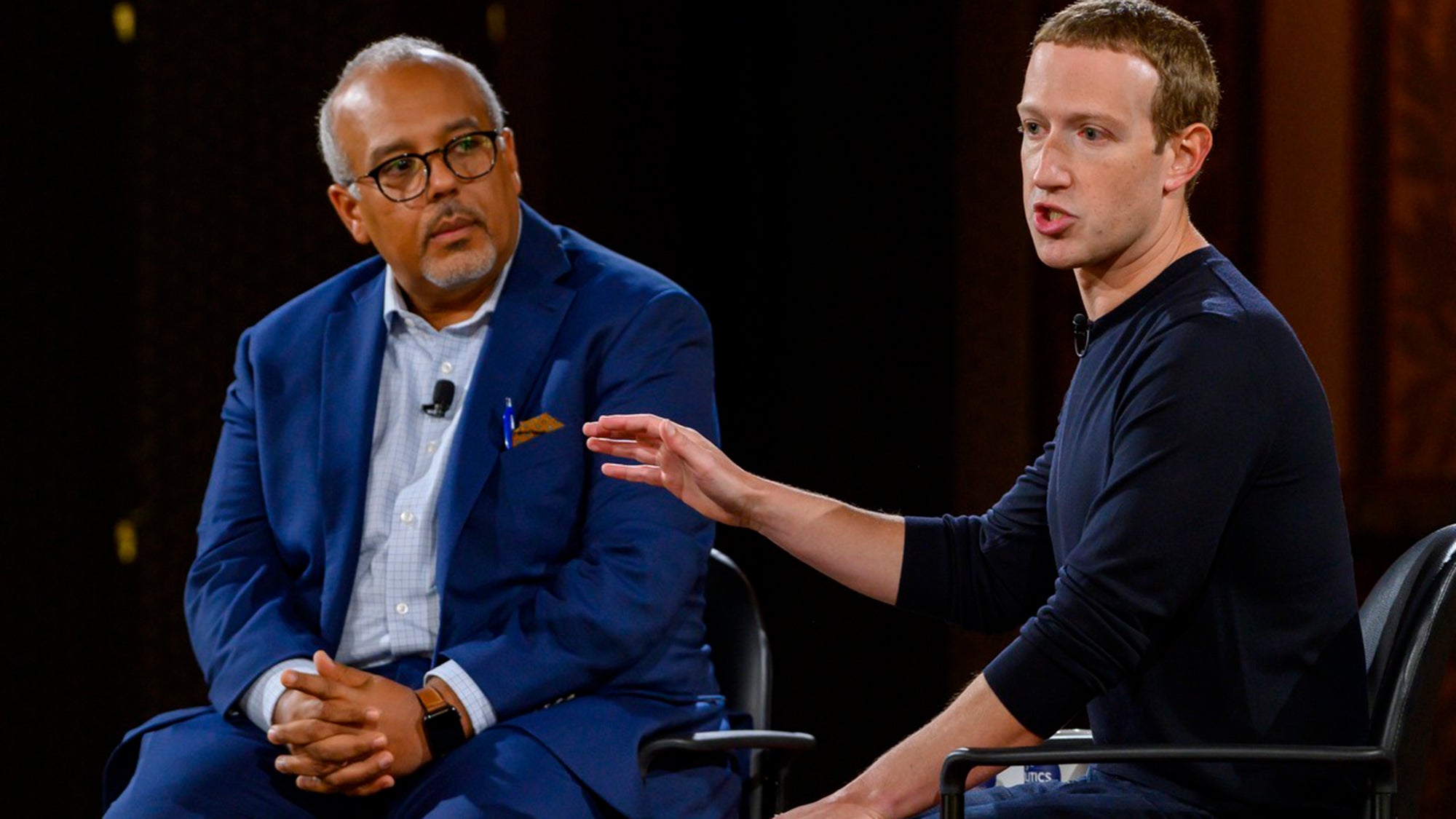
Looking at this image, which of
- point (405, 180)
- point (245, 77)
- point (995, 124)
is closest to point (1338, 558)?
point (405, 180)

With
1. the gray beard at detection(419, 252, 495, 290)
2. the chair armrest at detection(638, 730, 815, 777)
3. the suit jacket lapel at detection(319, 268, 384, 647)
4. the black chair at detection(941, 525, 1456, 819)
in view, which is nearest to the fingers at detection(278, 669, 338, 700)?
the suit jacket lapel at detection(319, 268, 384, 647)

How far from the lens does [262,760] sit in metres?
2.26

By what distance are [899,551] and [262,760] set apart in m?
0.99

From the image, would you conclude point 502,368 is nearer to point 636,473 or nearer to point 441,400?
point 441,400

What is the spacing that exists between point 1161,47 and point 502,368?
1124 millimetres

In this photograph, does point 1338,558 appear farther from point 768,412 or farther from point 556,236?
point 768,412

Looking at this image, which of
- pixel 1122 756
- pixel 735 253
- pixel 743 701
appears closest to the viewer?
pixel 1122 756

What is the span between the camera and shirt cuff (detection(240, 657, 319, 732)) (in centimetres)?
227

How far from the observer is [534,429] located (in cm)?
235

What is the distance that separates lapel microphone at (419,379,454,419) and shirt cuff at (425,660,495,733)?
45cm

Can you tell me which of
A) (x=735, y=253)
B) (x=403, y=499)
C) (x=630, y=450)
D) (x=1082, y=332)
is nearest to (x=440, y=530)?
(x=403, y=499)

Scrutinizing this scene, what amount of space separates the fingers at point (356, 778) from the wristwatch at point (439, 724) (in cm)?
7

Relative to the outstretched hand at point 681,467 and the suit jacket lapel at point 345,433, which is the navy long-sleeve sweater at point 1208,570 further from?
the suit jacket lapel at point 345,433

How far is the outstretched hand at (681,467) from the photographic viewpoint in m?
1.89
